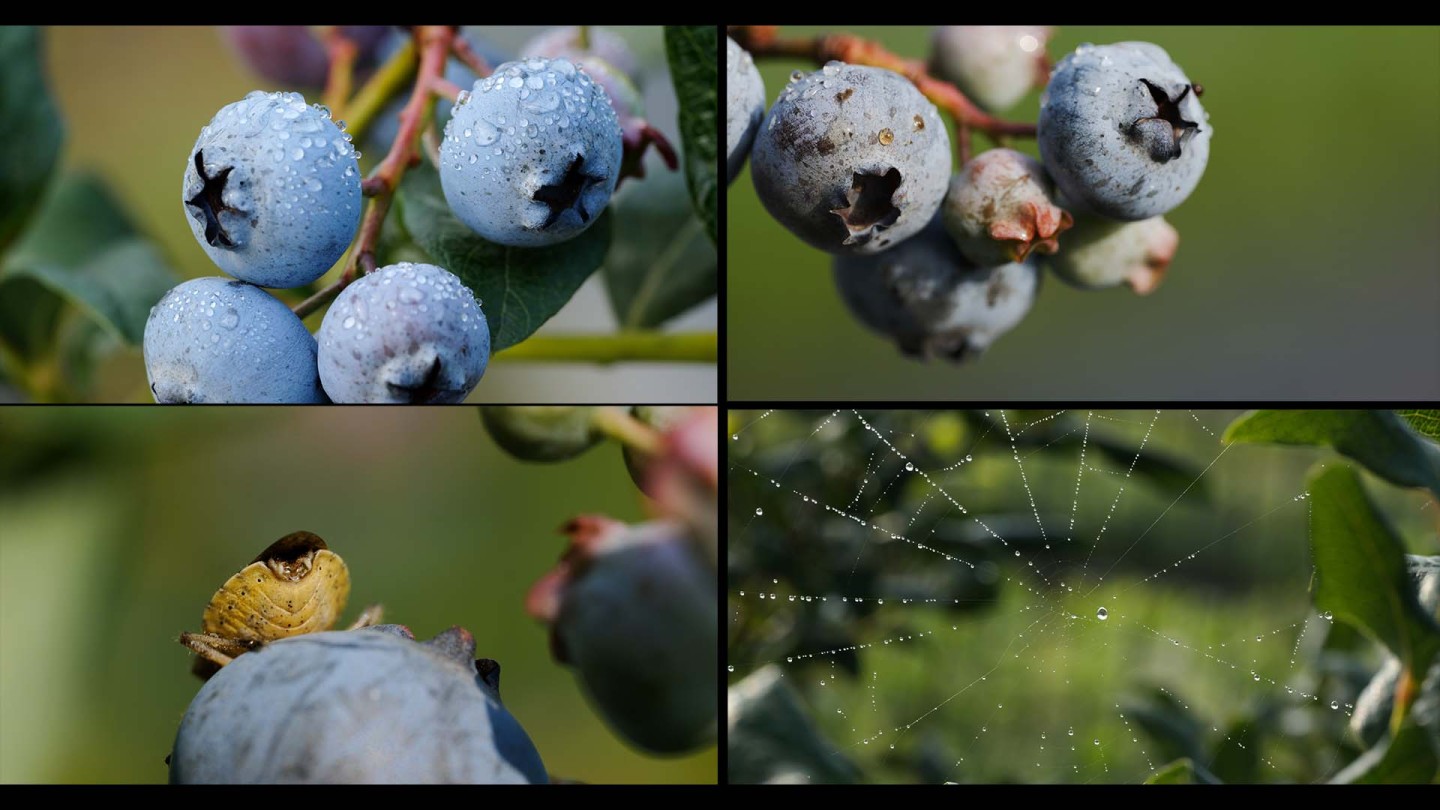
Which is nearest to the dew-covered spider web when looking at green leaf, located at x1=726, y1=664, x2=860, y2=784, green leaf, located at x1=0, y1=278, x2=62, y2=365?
green leaf, located at x1=726, y1=664, x2=860, y2=784

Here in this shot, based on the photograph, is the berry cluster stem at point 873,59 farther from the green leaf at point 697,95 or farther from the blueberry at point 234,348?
the blueberry at point 234,348

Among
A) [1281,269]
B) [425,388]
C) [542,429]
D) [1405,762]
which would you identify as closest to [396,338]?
[425,388]

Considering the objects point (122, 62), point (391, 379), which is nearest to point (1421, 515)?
point (391, 379)

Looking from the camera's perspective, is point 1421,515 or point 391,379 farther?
point 1421,515
